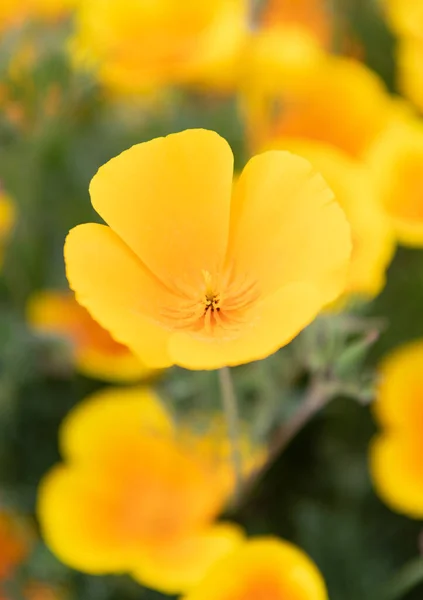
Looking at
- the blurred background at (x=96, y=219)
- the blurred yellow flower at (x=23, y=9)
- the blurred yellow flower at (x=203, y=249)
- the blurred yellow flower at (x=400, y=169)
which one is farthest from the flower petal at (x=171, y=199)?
the blurred yellow flower at (x=23, y=9)

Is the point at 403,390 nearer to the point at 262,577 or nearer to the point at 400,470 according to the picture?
the point at 400,470

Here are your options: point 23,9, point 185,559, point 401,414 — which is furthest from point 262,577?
point 23,9

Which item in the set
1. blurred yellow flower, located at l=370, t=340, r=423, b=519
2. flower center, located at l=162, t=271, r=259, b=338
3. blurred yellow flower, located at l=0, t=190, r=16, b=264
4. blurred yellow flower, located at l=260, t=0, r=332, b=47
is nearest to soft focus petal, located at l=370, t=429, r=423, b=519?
blurred yellow flower, located at l=370, t=340, r=423, b=519

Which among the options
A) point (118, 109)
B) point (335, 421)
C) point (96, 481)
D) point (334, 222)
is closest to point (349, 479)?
point (335, 421)

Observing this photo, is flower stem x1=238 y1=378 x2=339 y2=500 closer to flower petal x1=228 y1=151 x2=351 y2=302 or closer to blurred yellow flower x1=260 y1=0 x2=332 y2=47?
flower petal x1=228 y1=151 x2=351 y2=302

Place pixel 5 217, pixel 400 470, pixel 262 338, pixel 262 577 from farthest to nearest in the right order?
pixel 5 217 < pixel 400 470 < pixel 262 577 < pixel 262 338

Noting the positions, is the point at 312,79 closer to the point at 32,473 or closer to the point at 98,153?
the point at 98,153
